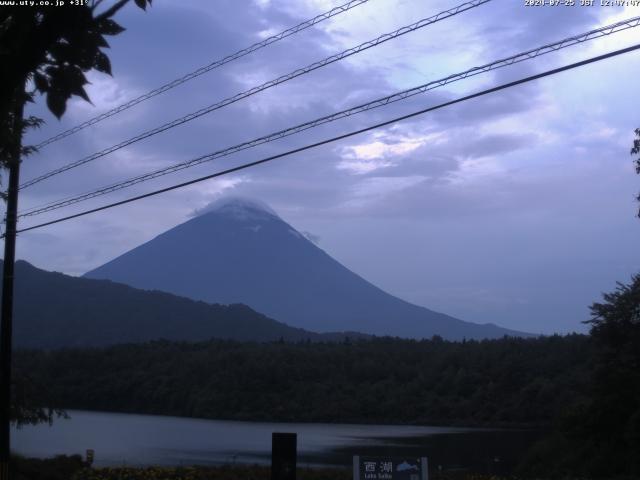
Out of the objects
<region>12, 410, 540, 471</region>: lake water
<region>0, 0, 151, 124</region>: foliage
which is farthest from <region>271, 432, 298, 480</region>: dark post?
<region>12, 410, 540, 471</region>: lake water

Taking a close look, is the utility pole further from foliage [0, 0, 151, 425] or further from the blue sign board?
foliage [0, 0, 151, 425]

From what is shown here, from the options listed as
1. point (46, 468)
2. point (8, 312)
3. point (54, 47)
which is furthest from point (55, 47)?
point (46, 468)

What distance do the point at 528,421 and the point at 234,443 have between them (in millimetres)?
27166

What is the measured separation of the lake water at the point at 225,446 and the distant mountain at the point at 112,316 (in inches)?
3344

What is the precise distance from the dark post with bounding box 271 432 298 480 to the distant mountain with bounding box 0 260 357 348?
11963 centimetres

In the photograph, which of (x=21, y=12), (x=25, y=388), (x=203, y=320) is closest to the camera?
(x=21, y=12)

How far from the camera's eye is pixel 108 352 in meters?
75.2

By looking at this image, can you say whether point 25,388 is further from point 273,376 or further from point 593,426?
point 273,376

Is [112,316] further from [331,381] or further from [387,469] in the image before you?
[387,469]

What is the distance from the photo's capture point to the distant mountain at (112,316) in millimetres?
133375

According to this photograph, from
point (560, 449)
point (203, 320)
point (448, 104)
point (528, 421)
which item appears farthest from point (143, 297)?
point (448, 104)

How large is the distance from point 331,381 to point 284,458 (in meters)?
63.1

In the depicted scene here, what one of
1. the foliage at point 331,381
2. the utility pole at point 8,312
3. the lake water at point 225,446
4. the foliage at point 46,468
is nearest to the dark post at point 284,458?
the utility pole at point 8,312

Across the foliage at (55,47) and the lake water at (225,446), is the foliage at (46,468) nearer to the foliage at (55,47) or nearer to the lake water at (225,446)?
the lake water at (225,446)
